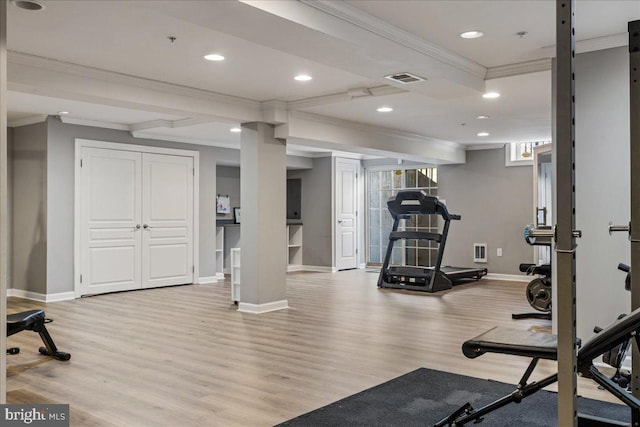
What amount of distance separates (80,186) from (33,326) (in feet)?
12.0

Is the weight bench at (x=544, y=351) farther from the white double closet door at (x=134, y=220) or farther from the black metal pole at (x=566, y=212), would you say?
the white double closet door at (x=134, y=220)

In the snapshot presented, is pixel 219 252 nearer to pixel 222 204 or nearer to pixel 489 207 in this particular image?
pixel 222 204

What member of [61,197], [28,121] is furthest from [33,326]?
[28,121]

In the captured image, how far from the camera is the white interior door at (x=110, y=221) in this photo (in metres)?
7.29

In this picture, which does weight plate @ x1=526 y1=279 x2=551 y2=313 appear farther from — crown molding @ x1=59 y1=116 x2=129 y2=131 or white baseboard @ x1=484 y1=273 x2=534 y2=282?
crown molding @ x1=59 y1=116 x2=129 y2=131

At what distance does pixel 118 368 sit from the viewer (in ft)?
12.5

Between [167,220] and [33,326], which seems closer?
[33,326]

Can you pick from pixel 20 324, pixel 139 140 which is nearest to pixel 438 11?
pixel 20 324

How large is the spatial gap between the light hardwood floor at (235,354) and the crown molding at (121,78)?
220 cm

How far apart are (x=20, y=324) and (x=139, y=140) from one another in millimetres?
4530

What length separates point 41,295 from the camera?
6922 millimetres

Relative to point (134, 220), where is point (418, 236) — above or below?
below

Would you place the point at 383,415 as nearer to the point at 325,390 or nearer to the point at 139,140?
the point at 325,390

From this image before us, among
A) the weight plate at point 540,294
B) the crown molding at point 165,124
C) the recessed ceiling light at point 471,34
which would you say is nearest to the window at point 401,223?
the weight plate at point 540,294
